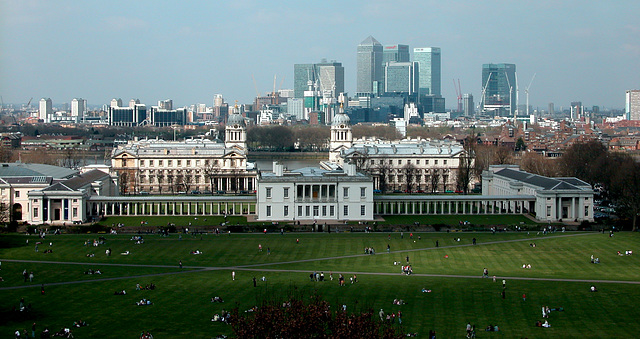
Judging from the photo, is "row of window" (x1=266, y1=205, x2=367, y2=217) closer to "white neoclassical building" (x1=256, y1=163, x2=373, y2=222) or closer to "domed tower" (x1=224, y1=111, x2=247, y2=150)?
"white neoclassical building" (x1=256, y1=163, x2=373, y2=222)

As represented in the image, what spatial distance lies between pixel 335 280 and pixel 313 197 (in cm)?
2957

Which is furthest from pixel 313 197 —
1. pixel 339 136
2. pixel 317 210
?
pixel 339 136

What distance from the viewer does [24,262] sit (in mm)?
57875

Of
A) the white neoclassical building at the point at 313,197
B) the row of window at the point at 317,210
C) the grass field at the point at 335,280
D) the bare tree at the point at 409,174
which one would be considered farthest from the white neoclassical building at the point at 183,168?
the grass field at the point at 335,280

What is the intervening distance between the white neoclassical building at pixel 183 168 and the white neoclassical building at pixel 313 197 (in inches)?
1067

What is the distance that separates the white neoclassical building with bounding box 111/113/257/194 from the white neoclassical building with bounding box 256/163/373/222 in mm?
27108

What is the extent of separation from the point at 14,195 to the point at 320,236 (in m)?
29.1

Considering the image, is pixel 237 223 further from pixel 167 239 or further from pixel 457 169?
pixel 457 169

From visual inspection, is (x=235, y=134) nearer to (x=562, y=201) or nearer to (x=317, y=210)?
(x=317, y=210)

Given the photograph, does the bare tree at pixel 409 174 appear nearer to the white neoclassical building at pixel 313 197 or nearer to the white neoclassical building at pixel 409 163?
the white neoclassical building at pixel 409 163

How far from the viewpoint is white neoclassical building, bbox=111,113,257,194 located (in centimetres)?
11006

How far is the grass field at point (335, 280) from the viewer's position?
42531mm

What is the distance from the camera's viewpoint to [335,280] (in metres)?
52.0

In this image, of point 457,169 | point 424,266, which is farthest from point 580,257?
point 457,169
